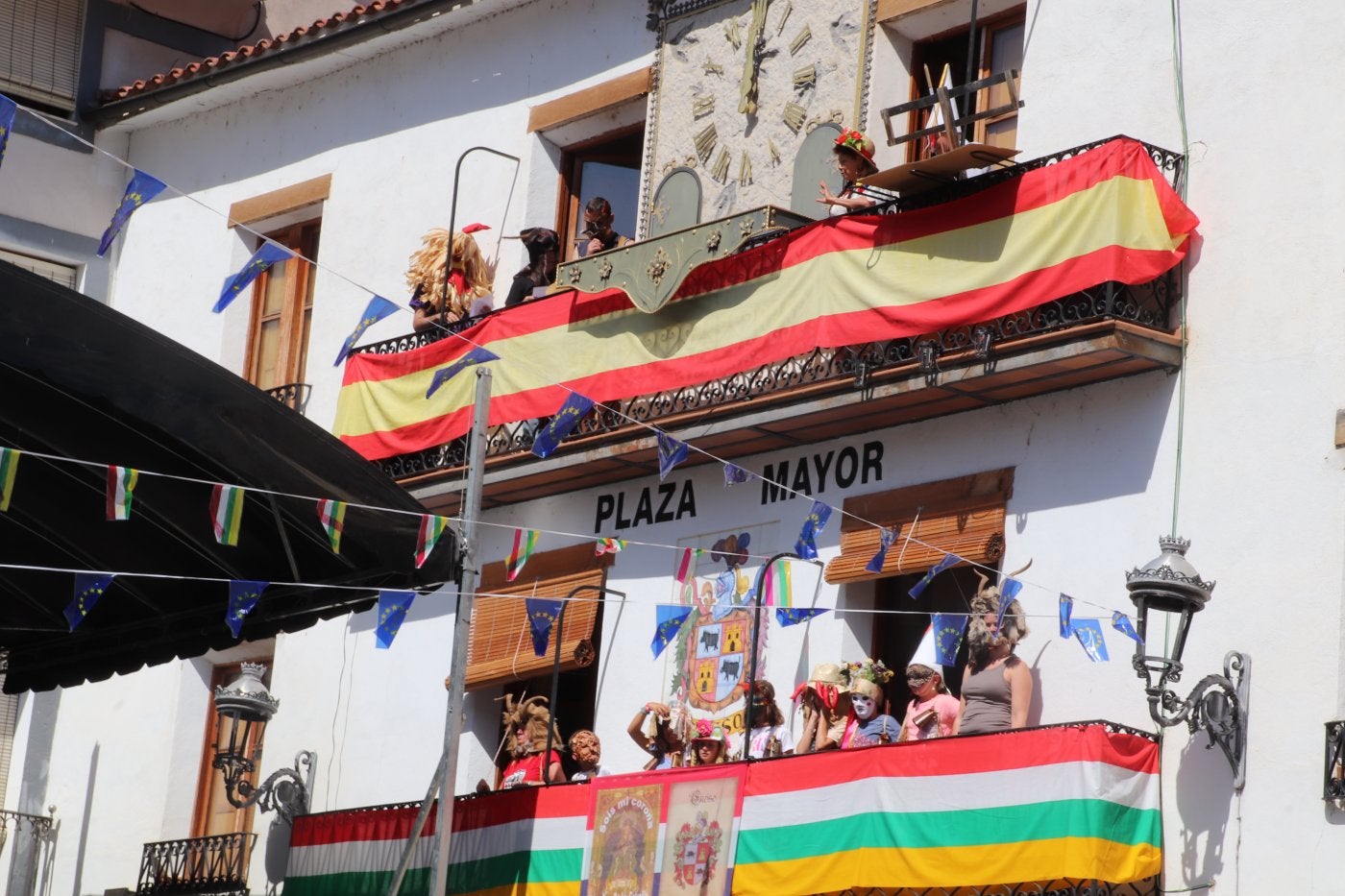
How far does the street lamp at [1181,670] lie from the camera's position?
44.5ft

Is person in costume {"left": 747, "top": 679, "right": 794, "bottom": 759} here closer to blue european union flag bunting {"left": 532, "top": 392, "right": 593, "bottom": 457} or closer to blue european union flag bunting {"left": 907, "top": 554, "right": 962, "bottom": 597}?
blue european union flag bunting {"left": 907, "top": 554, "right": 962, "bottom": 597}

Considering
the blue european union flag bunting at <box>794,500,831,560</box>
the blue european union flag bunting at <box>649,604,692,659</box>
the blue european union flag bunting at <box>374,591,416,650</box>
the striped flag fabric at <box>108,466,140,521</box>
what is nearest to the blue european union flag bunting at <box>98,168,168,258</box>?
the striped flag fabric at <box>108,466,140,521</box>

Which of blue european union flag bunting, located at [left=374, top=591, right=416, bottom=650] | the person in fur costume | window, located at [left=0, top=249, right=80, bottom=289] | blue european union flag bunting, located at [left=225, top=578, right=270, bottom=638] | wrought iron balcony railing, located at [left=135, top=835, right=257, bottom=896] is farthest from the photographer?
window, located at [left=0, top=249, right=80, bottom=289]

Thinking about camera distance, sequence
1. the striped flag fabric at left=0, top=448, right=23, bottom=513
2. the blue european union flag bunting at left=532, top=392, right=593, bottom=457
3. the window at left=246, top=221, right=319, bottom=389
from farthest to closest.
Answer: the window at left=246, top=221, right=319, bottom=389 < the blue european union flag bunting at left=532, top=392, right=593, bottom=457 < the striped flag fabric at left=0, top=448, right=23, bottom=513

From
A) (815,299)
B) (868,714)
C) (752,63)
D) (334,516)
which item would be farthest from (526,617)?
(334,516)

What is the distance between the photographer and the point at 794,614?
52.5 ft

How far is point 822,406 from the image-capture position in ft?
52.9

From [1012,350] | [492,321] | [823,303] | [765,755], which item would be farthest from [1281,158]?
[492,321]

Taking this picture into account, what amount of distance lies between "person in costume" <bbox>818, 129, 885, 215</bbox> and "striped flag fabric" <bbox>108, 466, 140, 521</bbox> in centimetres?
469

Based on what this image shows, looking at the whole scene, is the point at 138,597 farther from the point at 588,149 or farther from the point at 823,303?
the point at 588,149

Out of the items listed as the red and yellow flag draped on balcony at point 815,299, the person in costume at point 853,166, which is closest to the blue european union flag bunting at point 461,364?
the red and yellow flag draped on balcony at point 815,299

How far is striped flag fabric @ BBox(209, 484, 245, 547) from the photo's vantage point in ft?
45.0

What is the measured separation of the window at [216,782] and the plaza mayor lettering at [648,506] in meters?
3.87

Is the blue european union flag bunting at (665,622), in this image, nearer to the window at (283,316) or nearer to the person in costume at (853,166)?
the person in costume at (853,166)
